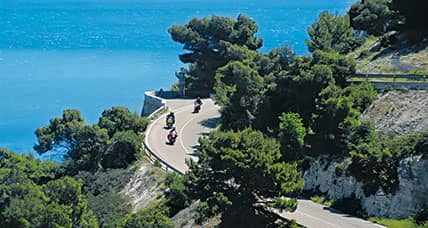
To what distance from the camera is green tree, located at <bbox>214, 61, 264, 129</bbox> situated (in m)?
51.3

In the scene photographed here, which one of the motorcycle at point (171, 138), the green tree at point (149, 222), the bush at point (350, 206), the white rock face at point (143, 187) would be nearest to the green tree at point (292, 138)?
the bush at point (350, 206)

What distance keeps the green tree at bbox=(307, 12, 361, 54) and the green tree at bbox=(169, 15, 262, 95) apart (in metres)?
13.7

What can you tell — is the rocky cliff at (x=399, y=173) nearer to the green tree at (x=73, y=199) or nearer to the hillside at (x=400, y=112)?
the hillside at (x=400, y=112)

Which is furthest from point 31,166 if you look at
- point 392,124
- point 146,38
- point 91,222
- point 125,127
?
point 146,38

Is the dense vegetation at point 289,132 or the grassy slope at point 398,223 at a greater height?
the dense vegetation at point 289,132

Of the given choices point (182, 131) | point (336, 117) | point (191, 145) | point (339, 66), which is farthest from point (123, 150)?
point (336, 117)

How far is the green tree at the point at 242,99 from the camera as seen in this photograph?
168ft

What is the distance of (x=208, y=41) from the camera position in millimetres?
73000

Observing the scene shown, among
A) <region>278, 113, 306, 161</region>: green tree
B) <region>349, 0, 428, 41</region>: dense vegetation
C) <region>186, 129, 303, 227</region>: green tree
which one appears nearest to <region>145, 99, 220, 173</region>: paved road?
<region>278, 113, 306, 161</region>: green tree

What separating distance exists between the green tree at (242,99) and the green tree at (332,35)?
4.55 meters

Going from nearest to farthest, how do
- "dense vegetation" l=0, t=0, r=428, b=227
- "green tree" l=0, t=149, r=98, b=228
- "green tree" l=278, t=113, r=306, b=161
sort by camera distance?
"dense vegetation" l=0, t=0, r=428, b=227, "green tree" l=0, t=149, r=98, b=228, "green tree" l=278, t=113, r=306, b=161

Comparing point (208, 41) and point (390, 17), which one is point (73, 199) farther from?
point (208, 41)

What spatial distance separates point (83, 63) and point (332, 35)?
3040 inches

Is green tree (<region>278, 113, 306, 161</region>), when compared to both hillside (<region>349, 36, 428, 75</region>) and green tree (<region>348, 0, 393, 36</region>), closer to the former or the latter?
hillside (<region>349, 36, 428, 75</region>)
